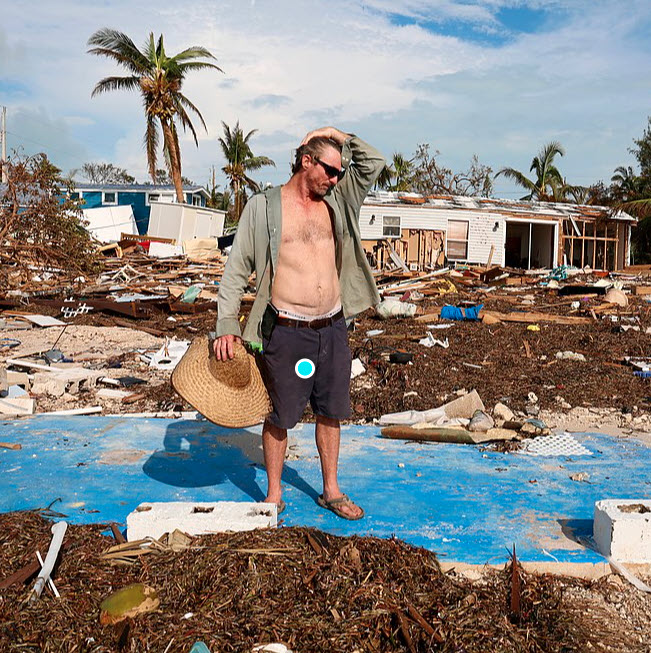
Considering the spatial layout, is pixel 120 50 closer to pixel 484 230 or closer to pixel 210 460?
pixel 484 230

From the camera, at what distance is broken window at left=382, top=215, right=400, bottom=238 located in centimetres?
2964

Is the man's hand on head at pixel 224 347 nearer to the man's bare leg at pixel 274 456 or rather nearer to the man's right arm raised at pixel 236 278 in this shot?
the man's right arm raised at pixel 236 278

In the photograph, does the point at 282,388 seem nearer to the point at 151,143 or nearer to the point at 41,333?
the point at 41,333

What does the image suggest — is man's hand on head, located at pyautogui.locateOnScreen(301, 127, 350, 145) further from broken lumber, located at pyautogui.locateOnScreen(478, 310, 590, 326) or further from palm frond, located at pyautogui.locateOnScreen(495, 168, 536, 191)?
palm frond, located at pyautogui.locateOnScreen(495, 168, 536, 191)

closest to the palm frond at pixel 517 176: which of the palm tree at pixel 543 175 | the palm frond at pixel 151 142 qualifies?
the palm tree at pixel 543 175

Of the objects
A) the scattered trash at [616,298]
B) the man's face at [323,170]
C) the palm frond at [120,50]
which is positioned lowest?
the scattered trash at [616,298]

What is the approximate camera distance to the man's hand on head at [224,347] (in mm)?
3512

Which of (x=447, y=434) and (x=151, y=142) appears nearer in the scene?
(x=447, y=434)

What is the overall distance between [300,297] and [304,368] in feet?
1.27

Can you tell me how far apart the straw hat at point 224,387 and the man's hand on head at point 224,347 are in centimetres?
4

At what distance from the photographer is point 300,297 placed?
3.61 m

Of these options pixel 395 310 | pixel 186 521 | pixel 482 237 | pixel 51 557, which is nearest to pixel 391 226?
pixel 482 237

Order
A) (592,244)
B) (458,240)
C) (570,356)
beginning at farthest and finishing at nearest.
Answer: (592,244) → (458,240) → (570,356)

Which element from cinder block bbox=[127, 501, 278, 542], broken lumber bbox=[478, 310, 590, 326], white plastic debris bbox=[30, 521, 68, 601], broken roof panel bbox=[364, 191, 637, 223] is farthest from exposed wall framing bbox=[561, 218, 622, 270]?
white plastic debris bbox=[30, 521, 68, 601]
